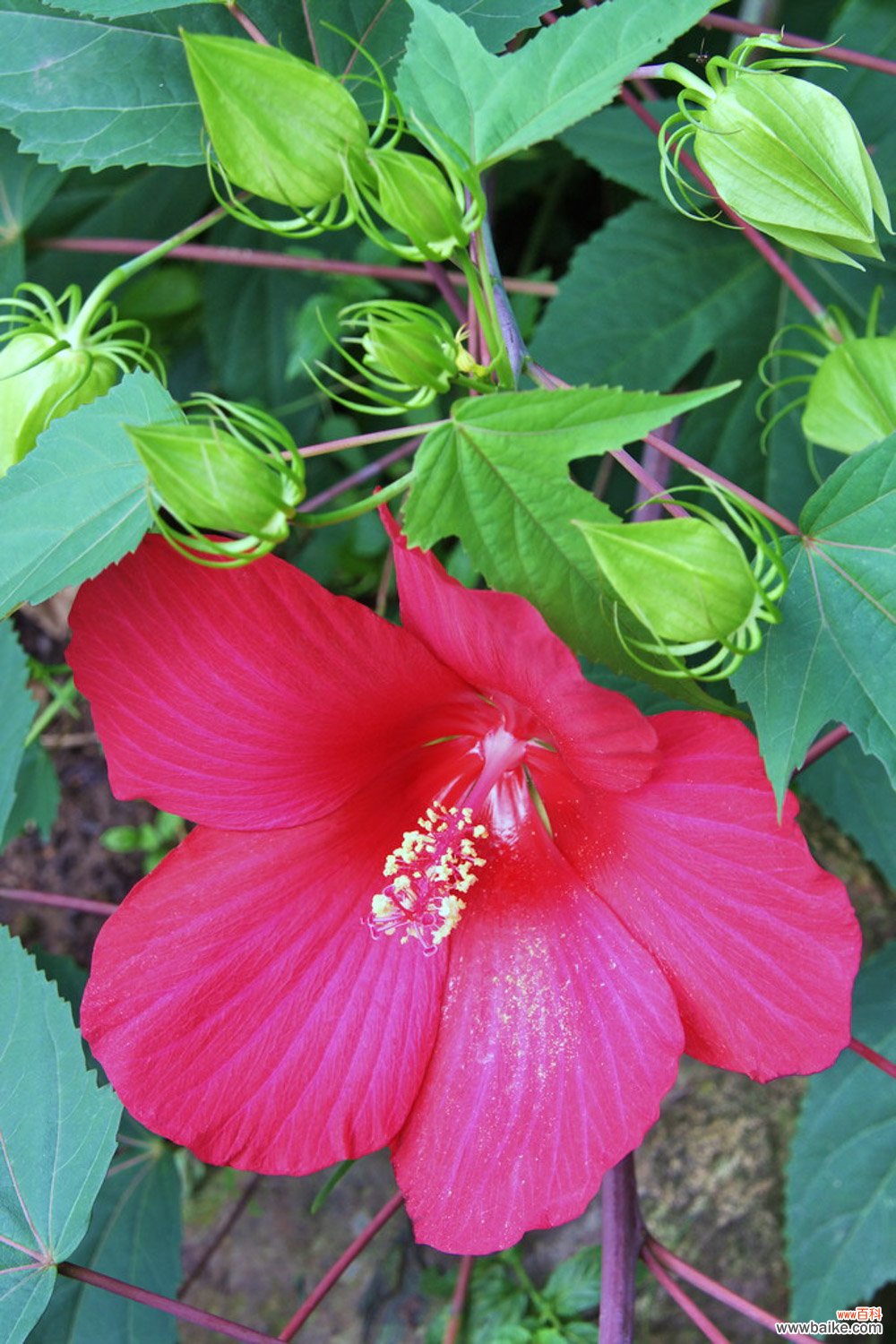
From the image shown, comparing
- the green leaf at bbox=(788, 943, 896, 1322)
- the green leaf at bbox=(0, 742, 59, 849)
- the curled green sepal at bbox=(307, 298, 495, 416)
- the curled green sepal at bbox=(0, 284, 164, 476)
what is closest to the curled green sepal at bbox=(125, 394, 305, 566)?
the curled green sepal at bbox=(307, 298, 495, 416)

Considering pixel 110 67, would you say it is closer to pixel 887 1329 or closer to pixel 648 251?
pixel 648 251

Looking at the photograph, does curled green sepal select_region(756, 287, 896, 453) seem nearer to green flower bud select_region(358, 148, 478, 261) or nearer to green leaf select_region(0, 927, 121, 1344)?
green flower bud select_region(358, 148, 478, 261)

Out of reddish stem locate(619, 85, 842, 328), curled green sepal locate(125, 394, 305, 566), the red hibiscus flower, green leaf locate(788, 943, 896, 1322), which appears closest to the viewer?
curled green sepal locate(125, 394, 305, 566)

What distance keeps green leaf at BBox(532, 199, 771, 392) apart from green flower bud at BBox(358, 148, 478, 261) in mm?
447

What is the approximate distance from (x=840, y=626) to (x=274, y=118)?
0.38 m

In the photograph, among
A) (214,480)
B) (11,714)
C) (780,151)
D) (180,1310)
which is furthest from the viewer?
(11,714)

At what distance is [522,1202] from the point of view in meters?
0.66

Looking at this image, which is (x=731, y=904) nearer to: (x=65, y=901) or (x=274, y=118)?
(x=274, y=118)

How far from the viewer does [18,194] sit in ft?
3.31

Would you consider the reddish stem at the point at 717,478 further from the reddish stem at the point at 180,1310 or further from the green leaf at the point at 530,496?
the reddish stem at the point at 180,1310

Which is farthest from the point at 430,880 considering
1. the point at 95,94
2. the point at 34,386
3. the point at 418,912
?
the point at 95,94

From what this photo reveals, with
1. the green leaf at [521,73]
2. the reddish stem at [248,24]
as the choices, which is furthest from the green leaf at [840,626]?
the reddish stem at [248,24]

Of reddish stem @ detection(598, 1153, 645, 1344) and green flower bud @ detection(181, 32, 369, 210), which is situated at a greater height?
green flower bud @ detection(181, 32, 369, 210)

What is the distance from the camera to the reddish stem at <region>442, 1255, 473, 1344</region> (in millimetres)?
932
